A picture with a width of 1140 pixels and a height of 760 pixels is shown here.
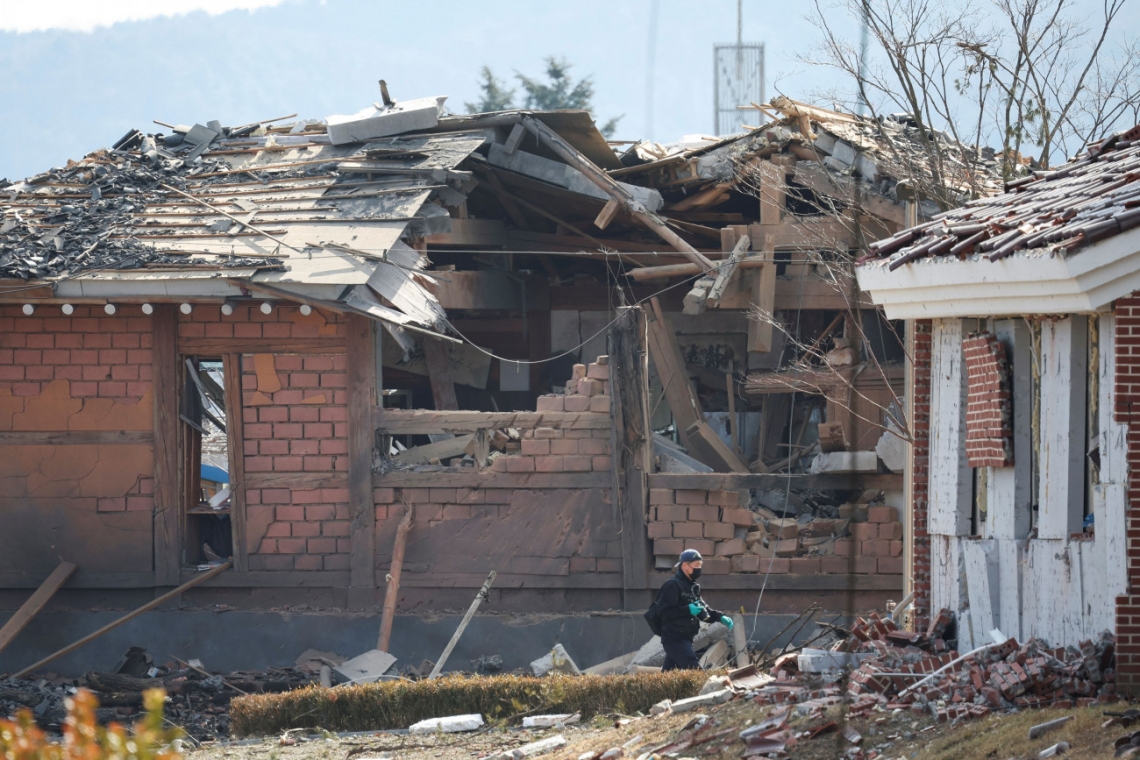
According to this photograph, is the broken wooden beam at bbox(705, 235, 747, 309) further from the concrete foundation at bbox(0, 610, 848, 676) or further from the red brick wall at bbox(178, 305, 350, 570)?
the red brick wall at bbox(178, 305, 350, 570)

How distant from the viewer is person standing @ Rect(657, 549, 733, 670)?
1065cm

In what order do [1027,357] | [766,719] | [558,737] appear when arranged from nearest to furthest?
[766,719], [1027,357], [558,737]

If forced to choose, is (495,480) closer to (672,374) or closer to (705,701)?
(672,374)

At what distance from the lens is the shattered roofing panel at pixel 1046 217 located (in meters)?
6.94

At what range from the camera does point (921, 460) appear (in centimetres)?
987

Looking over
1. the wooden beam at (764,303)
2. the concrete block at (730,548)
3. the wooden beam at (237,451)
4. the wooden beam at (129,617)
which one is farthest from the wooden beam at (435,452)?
the wooden beam at (764,303)

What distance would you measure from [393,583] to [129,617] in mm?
2900

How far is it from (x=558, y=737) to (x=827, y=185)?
7821 mm

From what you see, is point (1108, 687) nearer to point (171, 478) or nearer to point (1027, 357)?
point (1027, 357)

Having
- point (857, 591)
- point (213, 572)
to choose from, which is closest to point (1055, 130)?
point (857, 591)

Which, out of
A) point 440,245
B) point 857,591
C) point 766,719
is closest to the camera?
point 766,719

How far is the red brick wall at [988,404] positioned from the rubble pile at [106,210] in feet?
23.2

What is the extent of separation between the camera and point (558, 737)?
28.9 ft

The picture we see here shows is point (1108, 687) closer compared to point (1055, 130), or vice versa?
point (1108, 687)
